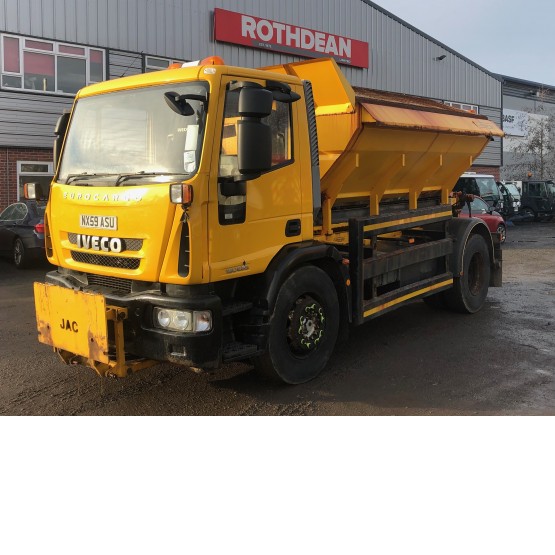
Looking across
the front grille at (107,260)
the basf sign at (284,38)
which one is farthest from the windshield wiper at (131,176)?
the basf sign at (284,38)

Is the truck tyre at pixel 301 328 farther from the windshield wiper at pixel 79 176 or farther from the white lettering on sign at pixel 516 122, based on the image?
the white lettering on sign at pixel 516 122

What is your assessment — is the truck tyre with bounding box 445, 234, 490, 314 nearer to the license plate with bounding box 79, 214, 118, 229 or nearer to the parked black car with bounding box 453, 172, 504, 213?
the license plate with bounding box 79, 214, 118, 229

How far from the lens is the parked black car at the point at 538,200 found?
27.5 m

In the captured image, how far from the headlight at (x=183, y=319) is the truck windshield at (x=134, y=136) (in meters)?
0.98

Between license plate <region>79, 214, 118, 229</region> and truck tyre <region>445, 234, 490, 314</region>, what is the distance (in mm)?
5197

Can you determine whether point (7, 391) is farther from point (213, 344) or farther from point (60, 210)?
point (213, 344)

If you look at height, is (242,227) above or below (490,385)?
above

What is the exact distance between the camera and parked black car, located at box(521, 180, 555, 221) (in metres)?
27.5

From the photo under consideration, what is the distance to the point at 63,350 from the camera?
530cm

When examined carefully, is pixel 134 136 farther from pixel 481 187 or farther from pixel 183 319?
pixel 481 187

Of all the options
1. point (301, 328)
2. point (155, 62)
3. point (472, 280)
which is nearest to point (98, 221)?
point (301, 328)

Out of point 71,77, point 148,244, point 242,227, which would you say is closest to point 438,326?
point 242,227

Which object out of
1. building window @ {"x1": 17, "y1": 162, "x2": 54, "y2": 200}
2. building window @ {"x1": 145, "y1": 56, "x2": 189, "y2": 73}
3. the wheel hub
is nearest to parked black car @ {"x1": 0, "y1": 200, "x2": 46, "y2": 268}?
building window @ {"x1": 17, "y1": 162, "x2": 54, "y2": 200}

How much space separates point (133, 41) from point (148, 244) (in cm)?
1432
